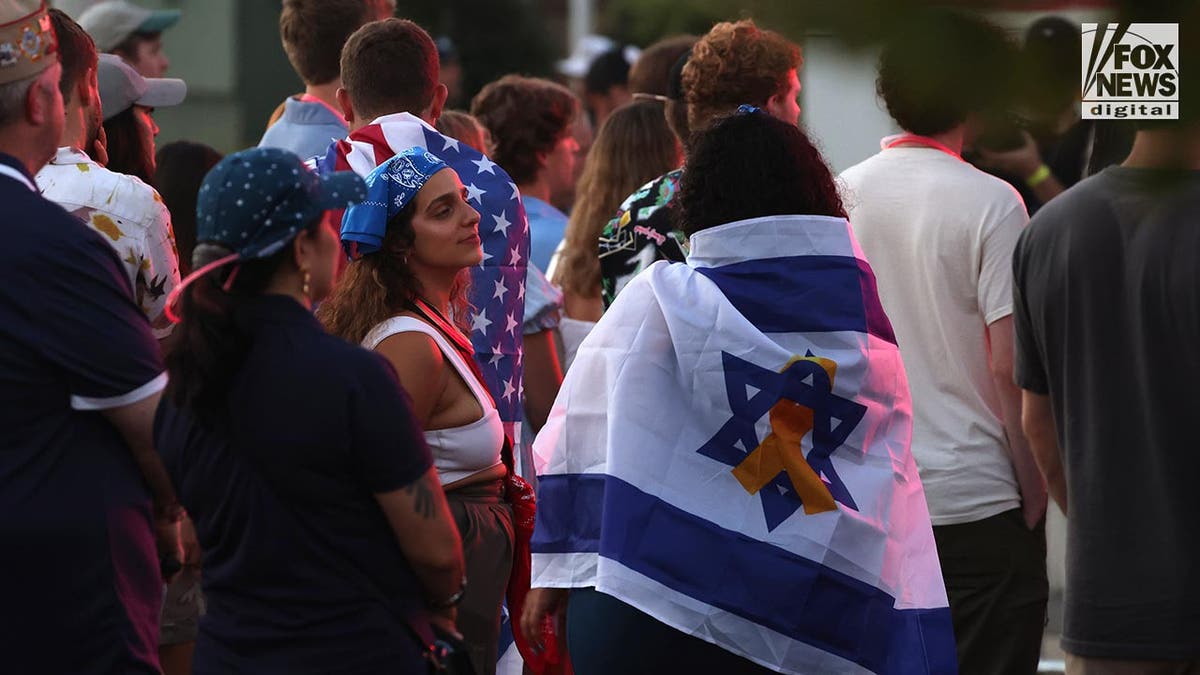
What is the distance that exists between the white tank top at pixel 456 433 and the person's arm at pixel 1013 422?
5.44ft

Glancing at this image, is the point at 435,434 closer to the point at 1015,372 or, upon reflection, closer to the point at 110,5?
the point at 1015,372

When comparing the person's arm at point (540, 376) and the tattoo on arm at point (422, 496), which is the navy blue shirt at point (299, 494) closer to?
the tattoo on arm at point (422, 496)

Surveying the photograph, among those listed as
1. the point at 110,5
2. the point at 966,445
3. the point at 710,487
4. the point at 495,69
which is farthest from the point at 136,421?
the point at 495,69

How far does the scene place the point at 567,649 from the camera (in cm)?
393

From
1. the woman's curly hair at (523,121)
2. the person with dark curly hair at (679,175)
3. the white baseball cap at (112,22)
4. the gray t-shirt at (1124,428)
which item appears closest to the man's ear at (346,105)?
the person with dark curly hair at (679,175)

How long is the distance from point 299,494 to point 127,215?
138 cm

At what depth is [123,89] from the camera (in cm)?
459

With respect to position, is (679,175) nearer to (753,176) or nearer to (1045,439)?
(753,176)

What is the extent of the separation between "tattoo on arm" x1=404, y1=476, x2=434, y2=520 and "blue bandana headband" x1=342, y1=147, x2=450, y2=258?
1.14 meters

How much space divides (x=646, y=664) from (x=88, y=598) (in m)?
1.27

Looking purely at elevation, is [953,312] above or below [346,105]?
below

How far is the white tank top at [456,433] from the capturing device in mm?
3670

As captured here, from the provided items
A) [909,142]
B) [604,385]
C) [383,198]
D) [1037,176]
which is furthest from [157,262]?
[1037,176]

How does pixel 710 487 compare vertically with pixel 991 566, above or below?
above
